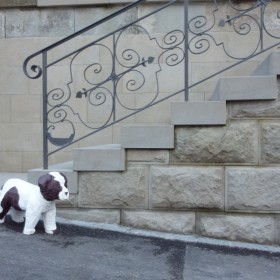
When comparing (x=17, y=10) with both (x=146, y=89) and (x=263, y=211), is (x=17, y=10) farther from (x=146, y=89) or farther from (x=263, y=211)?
(x=263, y=211)

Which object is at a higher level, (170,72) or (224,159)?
(170,72)

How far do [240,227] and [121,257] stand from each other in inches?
48.6

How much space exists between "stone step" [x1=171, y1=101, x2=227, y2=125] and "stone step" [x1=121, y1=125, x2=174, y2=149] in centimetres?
13

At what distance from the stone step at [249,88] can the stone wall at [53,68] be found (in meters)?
1.76

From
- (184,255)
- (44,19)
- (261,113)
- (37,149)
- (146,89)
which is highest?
(44,19)

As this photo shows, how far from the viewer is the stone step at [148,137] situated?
3699 mm

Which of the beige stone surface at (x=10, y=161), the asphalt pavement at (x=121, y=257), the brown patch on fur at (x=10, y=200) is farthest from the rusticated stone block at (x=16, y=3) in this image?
the asphalt pavement at (x=121, y=257)

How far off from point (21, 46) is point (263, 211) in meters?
4.09

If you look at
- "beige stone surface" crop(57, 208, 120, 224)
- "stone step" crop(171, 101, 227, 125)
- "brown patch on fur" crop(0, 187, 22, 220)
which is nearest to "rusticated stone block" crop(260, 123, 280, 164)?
"stone step" crop(171, 101, 227, 125)

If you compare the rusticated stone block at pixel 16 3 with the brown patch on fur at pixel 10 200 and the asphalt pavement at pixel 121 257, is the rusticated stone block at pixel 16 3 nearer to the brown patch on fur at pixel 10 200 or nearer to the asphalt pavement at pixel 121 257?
the brown patch on fur at pixel 10 200

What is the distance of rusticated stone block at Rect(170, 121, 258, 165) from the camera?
3662mm

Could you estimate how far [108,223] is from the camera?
386 centimetres

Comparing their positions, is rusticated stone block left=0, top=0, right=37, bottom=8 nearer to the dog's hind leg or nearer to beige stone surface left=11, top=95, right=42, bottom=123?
beige stone surface left=11, top=95, right=42, bottom=123

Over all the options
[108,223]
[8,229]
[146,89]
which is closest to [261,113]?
[108,223]
